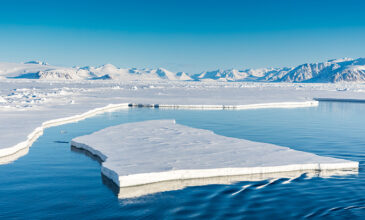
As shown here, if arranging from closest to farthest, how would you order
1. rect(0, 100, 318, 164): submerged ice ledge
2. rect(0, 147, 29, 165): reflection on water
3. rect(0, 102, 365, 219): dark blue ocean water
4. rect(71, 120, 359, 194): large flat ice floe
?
rect(0, 102, 365, 219): dark blue ocean water → rect(71, 120, 359, 194): large flat ice floe → rect(0, 147, 29, 165): reflection on water → rect(0, 100, 318, 164): submerged ice ledge

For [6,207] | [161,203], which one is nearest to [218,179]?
[161,203]

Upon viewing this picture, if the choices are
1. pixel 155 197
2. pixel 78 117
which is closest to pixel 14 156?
pixel 155 197

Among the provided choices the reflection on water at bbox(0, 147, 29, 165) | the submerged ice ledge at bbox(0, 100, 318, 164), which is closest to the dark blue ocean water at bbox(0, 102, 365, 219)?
the reflection on water at bbox(0, 147, 29, 165)

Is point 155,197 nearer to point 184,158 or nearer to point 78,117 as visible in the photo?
point 184,158

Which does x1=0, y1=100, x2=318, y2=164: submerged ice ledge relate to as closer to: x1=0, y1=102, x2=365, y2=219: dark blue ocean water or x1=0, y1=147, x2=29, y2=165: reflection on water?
x1=0, y1=147, x2=29, y2=165: reflection on water

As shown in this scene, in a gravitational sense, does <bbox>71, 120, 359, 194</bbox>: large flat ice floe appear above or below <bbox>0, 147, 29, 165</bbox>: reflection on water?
above

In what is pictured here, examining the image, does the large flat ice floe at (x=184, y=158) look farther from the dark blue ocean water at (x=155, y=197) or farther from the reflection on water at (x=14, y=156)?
the reflection on water at (x=14, y=156)

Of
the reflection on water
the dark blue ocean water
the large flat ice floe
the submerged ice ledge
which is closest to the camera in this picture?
the dark blue ocean water

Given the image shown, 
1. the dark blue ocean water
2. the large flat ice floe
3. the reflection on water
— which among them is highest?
the large flat ice floe
